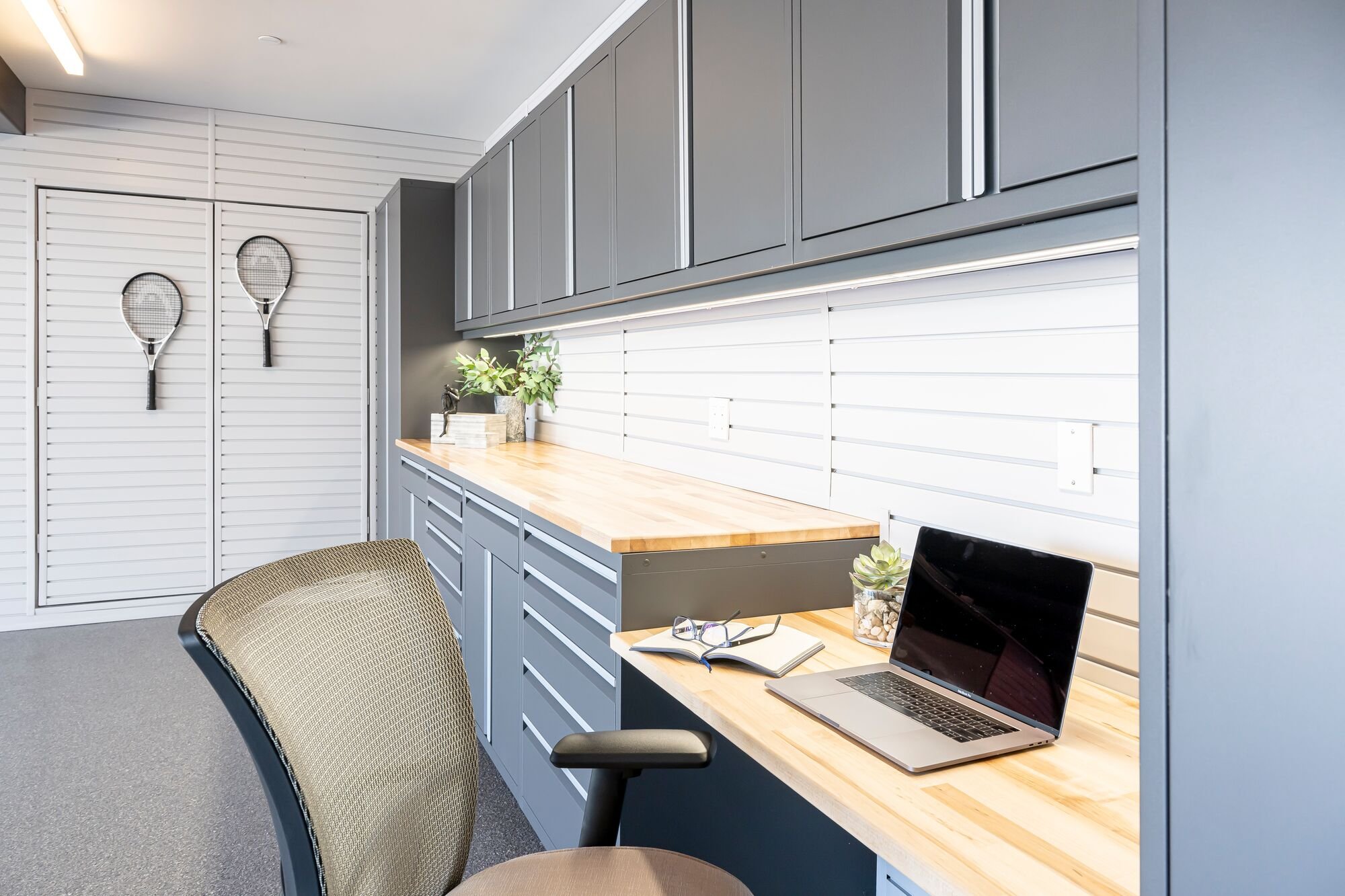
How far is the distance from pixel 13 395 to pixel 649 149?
12.4 ft

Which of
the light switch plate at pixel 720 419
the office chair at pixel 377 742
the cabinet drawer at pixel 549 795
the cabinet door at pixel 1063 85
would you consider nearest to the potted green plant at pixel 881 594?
the office chair at pixel 377 742

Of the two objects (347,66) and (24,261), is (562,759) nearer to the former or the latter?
(347,66)

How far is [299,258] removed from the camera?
471cm

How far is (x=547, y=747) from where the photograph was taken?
2131 millimetres

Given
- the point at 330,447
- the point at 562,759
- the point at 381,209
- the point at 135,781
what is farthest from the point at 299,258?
the point at 562,759

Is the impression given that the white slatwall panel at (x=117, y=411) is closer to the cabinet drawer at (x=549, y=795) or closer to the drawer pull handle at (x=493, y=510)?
the drawer pull handle at (x=493, y=510)

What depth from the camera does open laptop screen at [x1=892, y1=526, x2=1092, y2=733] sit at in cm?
110

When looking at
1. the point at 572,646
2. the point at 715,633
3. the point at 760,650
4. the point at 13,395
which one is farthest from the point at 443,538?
the point at 13,395

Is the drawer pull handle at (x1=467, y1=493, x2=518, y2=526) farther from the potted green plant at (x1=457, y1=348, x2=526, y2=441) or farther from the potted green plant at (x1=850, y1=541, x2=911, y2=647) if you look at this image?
the potted green plant at (x1=457, y1=348, x2=526, y2=441)

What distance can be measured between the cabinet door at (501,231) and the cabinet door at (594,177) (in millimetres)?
736

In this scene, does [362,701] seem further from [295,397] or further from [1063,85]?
[295,397]

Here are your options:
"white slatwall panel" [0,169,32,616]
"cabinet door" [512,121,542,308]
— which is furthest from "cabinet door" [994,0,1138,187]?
"white slatwall panel" [0,169,32,616]

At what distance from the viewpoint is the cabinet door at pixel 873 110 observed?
125 centimetres

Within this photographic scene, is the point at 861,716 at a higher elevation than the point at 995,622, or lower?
lower
